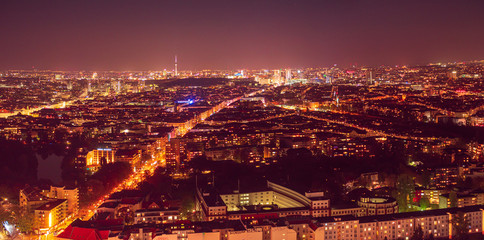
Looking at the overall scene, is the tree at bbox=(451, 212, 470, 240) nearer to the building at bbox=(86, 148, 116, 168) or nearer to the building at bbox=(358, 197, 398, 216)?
the building at bbox=(358, 197, 398, 216)

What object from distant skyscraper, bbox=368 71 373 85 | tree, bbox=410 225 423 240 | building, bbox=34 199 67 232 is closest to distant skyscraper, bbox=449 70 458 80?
distant skyscraper, bbox=368 71 373 85

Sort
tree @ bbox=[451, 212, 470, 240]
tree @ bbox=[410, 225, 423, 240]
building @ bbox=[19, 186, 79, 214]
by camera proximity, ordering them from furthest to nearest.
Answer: building @ bbox=[19, 186, 79, 214] < tree @ bbox=[451, 212, 470, 240] < tree @ bbox=[410, 225, 423, 240]

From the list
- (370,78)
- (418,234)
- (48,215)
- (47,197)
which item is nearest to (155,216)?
(48,215)

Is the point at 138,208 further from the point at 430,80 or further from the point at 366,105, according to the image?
the point at 430,80

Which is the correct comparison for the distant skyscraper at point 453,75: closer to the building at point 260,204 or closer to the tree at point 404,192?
the tree at point 404,192

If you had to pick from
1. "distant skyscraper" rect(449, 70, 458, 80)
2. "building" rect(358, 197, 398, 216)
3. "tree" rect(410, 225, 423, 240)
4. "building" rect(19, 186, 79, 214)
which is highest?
"distant skyscraper" rect(449, 70, 458, 80)

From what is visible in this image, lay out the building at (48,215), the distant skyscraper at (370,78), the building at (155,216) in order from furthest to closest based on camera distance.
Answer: the distant skyscraper at (370,78) < the building at (48,215) < the building at (155,216)

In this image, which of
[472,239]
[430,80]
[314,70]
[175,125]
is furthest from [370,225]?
[314,70]

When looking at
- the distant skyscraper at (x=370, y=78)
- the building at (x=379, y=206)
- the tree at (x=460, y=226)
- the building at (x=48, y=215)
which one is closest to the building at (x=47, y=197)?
the building at (x=48, y=215)
